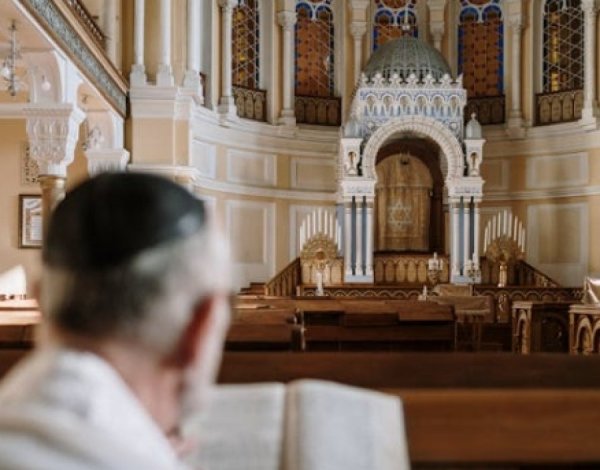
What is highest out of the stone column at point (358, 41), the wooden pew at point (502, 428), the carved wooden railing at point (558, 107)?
the stone column at point (358, 41)

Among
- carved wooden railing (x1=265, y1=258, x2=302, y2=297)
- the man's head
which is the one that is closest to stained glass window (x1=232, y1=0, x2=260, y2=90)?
carved wooden railing (x1=265, y1=258, x2=302, y2=297)

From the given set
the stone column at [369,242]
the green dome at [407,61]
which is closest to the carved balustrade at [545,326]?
the stone column at [369,242]

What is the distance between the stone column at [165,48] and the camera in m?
11.7

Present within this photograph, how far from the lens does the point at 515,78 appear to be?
16.2m

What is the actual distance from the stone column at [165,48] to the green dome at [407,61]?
4332 mm

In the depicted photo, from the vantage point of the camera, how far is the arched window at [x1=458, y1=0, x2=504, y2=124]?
652 inches

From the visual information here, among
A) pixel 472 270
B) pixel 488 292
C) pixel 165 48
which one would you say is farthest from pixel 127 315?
pixel 472 270

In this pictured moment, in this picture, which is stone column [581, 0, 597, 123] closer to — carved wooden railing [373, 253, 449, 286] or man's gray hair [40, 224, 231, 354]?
carved wooden railing [373, 253, 449, 286]

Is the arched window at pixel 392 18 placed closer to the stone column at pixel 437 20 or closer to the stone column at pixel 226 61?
the stone column at pixel 437 20

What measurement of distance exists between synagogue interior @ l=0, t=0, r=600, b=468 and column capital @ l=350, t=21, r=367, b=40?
0.14 feet

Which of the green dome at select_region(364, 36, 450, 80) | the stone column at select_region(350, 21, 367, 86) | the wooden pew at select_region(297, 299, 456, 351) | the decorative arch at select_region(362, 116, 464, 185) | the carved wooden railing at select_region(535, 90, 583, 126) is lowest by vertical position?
the wooden pew at select_region(297, 299, 456, 351)

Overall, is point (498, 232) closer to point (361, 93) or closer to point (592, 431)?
point (361, 93)

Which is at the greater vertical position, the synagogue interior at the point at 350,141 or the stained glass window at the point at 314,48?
the stained glass window at the point at 314,48

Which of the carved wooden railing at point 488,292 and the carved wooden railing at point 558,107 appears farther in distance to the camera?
the carved wooden railing at point 558,107
